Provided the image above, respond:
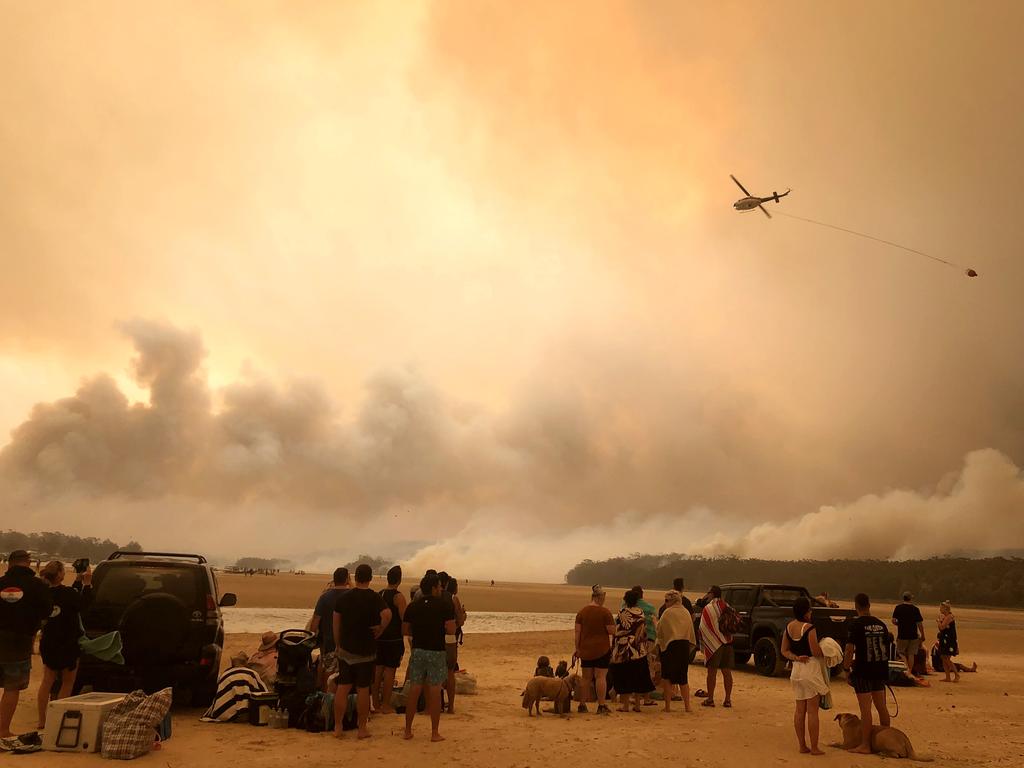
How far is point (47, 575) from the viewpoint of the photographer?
8.25 metres

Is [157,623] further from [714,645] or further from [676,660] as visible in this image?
[714,645]

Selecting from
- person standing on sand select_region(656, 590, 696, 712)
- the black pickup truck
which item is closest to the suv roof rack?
person standing on sand select_region(656, 590, 696, 712)

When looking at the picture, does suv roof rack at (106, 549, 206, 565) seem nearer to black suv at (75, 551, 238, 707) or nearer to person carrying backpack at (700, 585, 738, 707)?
black suv at (75, 551, 238, 707)

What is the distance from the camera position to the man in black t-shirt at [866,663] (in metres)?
8.58

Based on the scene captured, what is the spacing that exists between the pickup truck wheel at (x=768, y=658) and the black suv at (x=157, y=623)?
11875 mm

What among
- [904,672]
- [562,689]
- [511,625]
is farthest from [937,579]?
[562,689]

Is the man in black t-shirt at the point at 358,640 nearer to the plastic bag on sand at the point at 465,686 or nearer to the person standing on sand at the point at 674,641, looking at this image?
the plastic bag on sand at the point at 465,686

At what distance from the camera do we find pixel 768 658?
15977 mm

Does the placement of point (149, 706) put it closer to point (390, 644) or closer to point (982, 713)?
point (390, 644)

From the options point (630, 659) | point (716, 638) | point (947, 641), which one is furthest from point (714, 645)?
point (947, 641)

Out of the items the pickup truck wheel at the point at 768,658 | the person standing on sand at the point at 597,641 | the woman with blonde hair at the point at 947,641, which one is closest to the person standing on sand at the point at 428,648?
the person standing on sand at the point at 597,641

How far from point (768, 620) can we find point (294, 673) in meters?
11.1

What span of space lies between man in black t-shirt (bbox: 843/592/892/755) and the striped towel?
7675 millimetres

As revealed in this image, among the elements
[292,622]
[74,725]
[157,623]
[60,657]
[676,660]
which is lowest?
[292,622]
